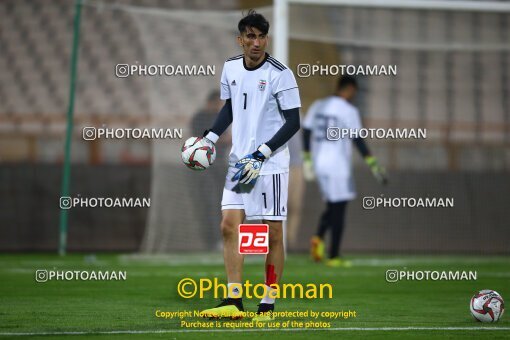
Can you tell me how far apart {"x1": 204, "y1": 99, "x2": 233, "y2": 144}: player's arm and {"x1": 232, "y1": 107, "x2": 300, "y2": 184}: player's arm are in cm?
46

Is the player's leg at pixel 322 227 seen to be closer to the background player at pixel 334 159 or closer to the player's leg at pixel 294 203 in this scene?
the background player at pixel 334 159

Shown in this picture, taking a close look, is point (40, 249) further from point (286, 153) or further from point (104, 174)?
point (286, 153)

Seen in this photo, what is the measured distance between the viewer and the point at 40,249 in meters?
15.5

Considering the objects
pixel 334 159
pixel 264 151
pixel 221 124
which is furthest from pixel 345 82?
pixel 264 151

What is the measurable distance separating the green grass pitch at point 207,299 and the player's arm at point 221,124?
1.38 meters

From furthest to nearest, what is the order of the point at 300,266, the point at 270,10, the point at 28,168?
the point at 28,168, the point at 270,10, the point at 300,266

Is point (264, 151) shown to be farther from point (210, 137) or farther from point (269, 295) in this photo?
point (269, 295)

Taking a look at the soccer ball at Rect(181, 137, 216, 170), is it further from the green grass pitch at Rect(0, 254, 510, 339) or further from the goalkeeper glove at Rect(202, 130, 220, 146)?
the green grass pitch at Rect(0, 254, 510, 339)

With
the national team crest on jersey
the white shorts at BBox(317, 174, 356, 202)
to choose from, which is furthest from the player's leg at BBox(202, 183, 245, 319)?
the white shorts at BBox(317, 174, 356, 202)

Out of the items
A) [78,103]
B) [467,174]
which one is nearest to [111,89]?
[78,103]

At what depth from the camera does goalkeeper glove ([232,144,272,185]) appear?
7387mm

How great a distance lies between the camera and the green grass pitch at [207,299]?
23.0ft

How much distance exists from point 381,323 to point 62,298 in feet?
10.0

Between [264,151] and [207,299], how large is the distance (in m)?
2.20
